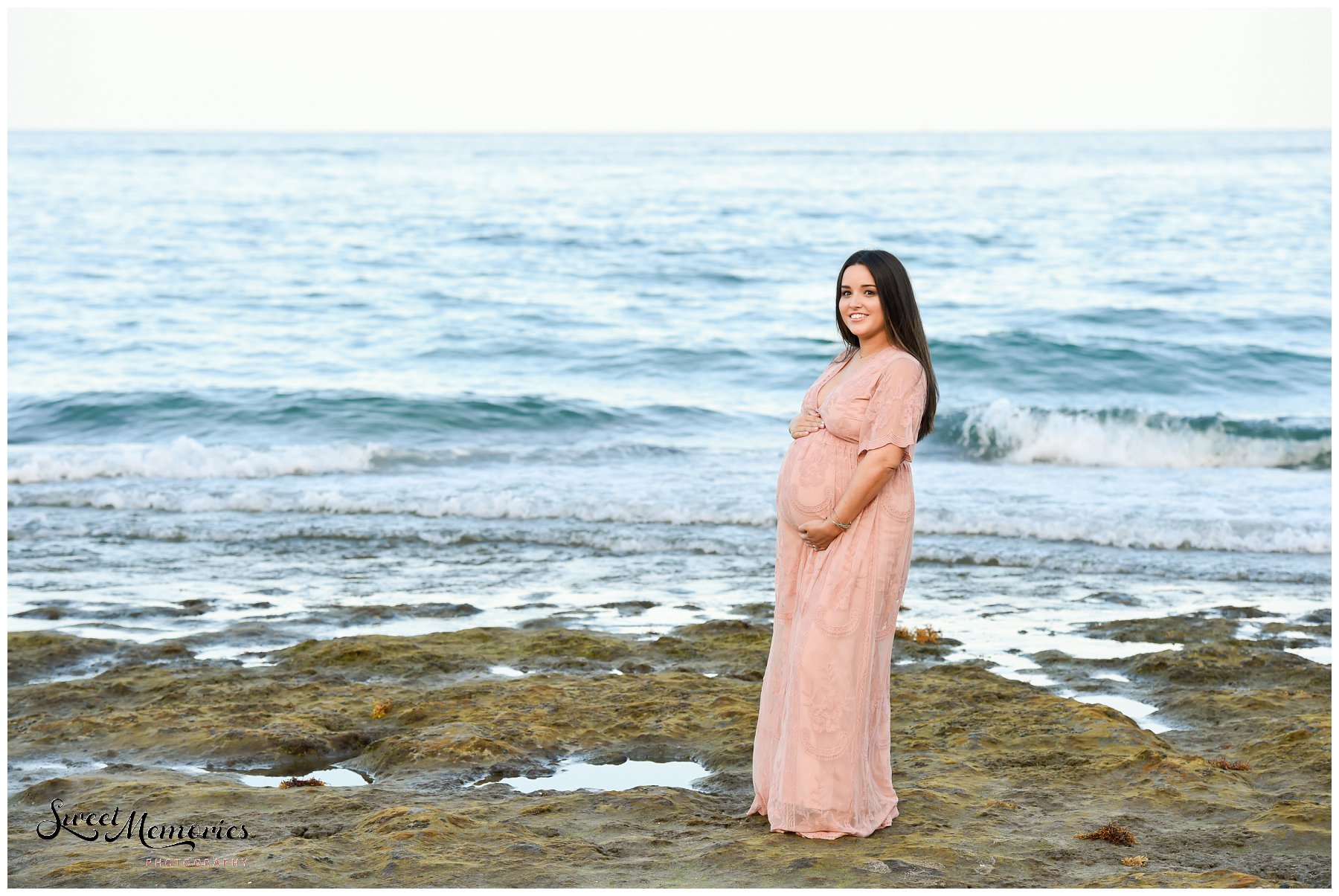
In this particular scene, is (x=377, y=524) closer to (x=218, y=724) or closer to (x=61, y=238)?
(x=218, y=724)

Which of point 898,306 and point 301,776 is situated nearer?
point 898,306

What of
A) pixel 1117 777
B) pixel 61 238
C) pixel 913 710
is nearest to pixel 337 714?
pixel 913 710

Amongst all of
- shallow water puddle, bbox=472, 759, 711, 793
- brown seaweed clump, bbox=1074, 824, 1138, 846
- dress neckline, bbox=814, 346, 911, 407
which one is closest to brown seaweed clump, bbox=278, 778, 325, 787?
shallow water puddle, bbox=472, 759, 711, 793

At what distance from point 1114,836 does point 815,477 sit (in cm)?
159

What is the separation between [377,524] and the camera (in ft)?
37.6

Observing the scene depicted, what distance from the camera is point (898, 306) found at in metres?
4.20

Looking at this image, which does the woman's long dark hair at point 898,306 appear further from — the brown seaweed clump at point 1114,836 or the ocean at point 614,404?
the ocean at point 614,404

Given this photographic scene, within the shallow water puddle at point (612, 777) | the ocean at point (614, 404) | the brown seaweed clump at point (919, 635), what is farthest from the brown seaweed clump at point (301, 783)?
the brown seaweed clump at point (919, 635)

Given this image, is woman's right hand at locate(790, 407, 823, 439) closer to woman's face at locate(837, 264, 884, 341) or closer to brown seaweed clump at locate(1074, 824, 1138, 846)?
woman's face at locate(837, 264, 884, 341)

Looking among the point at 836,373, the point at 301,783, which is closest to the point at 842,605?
the point at 836,373

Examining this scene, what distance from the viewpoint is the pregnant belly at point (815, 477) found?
4262 millimetres

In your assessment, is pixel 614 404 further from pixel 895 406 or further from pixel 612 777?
pixel 895 406

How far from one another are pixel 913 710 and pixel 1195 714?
1.39 meters

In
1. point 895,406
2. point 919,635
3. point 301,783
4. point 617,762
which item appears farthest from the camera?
point 919,635
